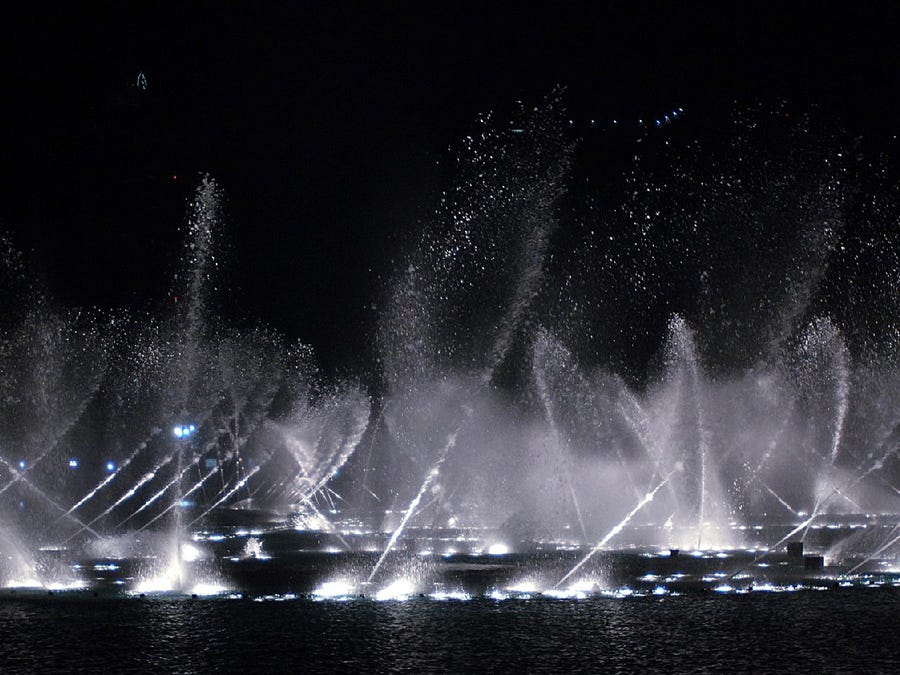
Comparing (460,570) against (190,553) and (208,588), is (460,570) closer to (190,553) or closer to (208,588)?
(208,588)

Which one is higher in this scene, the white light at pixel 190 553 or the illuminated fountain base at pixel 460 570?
the white light at pixel 190 553

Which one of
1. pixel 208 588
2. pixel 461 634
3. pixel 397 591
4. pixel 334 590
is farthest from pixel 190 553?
pixel 461 634

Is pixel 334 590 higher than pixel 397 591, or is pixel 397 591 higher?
pixel 334 590

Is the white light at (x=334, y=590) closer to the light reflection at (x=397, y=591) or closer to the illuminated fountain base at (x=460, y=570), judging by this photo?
the illuminated fountain base at (x=460, y=570)

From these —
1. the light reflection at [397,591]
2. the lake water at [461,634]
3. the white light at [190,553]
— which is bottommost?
the lake water at [461,634]

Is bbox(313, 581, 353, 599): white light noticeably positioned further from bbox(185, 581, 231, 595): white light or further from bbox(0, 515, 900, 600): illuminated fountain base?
bbox(185, 581, 231, 595): white light

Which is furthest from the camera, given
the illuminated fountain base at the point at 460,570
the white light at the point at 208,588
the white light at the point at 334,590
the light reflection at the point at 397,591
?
the illuminated fountain base at the point at 460,570

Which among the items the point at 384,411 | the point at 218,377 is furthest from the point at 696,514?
the point at 384,411

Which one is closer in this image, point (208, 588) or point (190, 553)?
point (208, 588)

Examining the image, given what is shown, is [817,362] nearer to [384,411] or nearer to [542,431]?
[542,431]

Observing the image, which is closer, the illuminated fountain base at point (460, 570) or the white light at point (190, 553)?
the illuminated fountain base at point (460, 570)

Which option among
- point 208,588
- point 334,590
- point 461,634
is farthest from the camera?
point 208,588

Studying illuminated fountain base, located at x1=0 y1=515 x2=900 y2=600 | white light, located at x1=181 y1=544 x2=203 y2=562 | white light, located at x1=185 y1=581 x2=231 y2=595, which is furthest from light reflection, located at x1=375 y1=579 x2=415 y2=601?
white light, located at x1=181 y1=544 x2=203 y2=562

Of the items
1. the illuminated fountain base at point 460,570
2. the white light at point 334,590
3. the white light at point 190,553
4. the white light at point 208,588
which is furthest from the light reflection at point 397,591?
the white light at point 190,553
